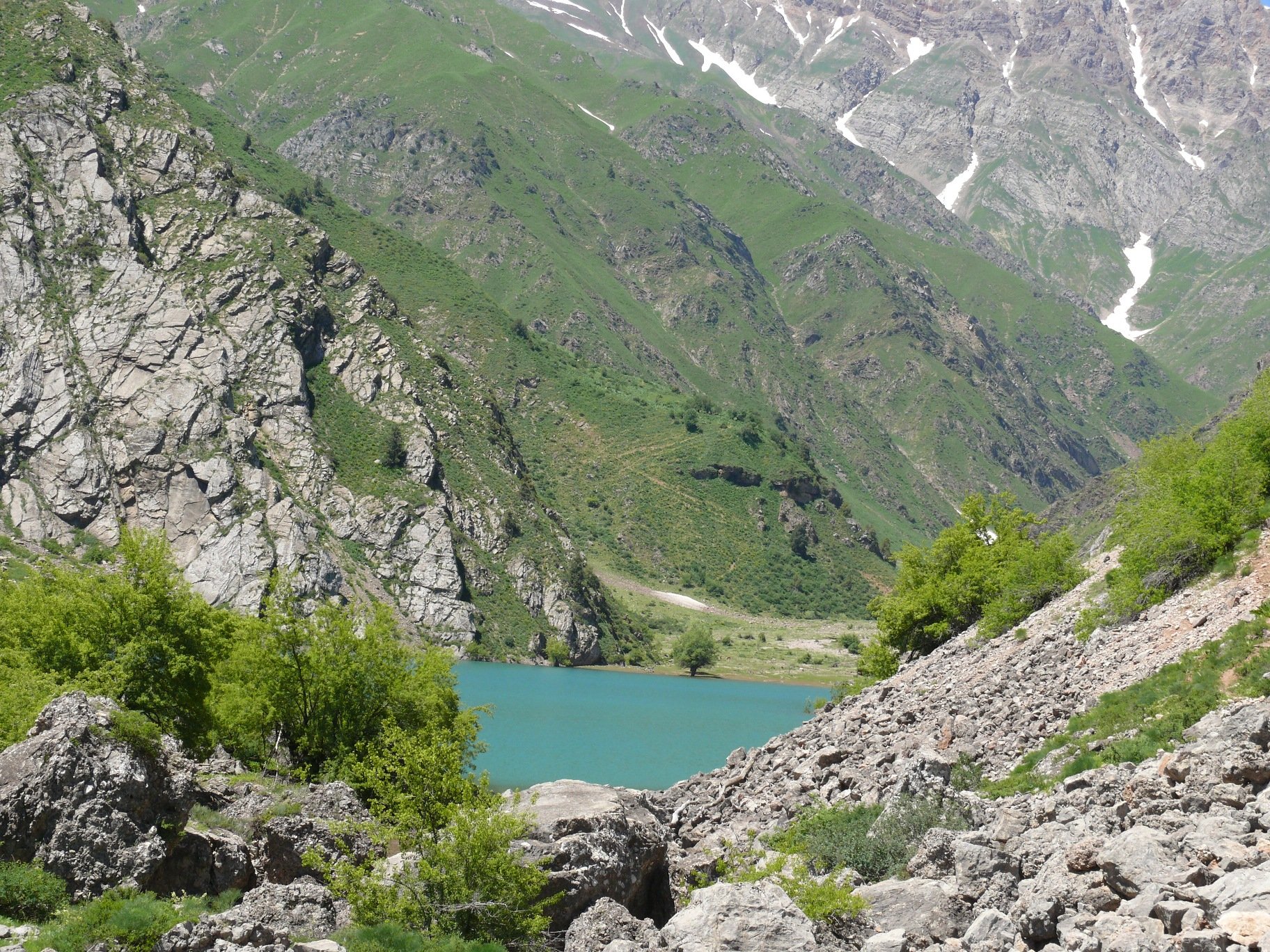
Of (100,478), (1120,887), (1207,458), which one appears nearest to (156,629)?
(1120,887)

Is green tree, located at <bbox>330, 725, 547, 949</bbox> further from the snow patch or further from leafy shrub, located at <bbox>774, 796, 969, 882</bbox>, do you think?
the snow patch

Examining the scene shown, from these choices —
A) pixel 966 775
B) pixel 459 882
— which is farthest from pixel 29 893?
pixel 966 775

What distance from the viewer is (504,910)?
1745cm

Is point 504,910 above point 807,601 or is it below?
below

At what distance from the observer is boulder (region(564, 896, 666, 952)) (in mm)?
16859

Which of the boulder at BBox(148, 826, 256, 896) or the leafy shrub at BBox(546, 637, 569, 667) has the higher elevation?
the leafy shrub at BBox(546, 637, 569, 667)

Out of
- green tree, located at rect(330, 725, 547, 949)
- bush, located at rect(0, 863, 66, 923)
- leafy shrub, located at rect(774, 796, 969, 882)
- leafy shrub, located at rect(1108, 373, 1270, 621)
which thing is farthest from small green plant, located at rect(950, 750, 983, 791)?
bush, located at rect(0, 863, 66, 923)

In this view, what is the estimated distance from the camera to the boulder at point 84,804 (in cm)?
1686

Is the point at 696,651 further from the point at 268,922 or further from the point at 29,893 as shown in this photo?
the point at 29,893

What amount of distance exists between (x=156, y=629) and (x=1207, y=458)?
95.0 feet

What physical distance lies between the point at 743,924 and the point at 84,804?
11065 millimetres

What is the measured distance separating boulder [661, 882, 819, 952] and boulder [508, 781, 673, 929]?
4084 mm

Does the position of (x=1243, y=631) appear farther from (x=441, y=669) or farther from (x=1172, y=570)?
(x=441, y=669)

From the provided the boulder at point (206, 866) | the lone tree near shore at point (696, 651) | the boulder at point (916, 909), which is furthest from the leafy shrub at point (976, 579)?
the lone tree near shore at point (696, 651)
